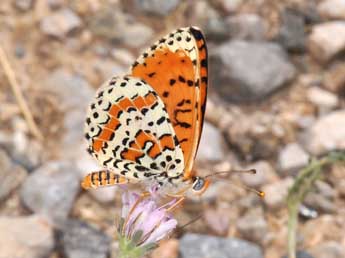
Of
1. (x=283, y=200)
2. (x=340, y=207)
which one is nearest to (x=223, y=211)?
(x=283, y=200)

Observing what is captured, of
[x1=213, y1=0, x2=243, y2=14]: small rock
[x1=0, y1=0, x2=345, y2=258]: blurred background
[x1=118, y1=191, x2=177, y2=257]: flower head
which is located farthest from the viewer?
[x1=213, y1=0, x2=243, y2=14]: small rock

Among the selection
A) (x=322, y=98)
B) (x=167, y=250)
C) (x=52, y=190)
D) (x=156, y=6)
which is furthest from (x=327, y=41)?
(x=52, y=190)

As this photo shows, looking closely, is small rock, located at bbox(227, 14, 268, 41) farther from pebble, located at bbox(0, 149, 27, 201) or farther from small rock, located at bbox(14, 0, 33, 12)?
pebble, located at bbox(0, 149, 27, 201)

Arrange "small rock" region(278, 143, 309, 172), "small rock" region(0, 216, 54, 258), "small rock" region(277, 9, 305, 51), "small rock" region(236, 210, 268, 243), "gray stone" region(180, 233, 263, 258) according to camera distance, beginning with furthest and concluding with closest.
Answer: "small rock" region(277, 9, 305, 51) → "small rock" region(278, 143, 309, 172) → "small rock" region(236, 210, 268, 243) → "gray stone" region(180, 233, 263, 258) → "small rock" region(0, 216, 54, 258)

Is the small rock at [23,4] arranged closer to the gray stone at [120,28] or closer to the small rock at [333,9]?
the gray stone at [120,28]

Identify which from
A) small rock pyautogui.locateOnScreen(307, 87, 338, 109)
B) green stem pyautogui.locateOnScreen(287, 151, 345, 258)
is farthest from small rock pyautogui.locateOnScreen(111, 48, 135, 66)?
green stem pyautogui.locateOnScreen(287, 151, 345, 258)

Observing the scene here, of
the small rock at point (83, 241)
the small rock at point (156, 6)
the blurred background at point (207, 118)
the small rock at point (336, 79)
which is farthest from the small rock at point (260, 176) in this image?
the small rock at point (156, 6)

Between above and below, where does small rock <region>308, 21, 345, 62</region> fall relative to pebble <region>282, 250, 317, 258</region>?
above

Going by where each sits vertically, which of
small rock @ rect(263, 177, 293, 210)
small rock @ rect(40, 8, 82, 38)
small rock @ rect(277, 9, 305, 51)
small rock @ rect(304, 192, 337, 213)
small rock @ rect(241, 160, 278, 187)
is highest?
small rock @ rect(40, 8, 82, 38)
